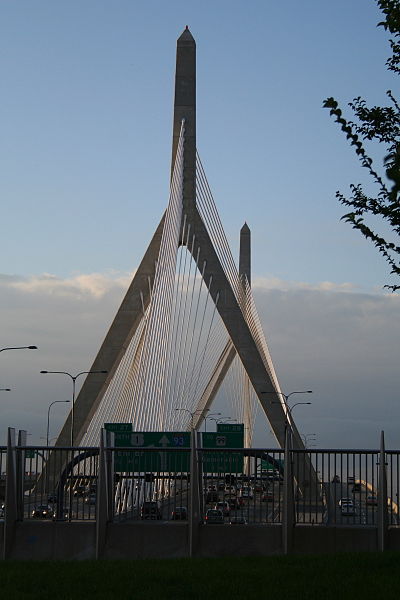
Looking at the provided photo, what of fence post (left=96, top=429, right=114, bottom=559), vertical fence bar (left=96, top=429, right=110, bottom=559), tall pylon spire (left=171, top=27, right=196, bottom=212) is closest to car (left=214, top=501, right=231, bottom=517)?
fence post (left=96, top=429, right=114, bottom=559)

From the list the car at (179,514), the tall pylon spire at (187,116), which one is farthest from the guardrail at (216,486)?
the tall pylon spire at (187,116)

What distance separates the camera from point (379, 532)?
45.1ft

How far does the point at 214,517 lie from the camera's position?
14.9 m

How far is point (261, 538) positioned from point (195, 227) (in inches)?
1227

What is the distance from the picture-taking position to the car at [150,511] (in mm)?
15086

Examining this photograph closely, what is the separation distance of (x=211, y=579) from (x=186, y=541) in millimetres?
4494

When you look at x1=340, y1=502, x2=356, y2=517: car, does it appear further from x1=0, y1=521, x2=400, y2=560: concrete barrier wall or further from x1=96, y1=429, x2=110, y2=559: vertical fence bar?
x1=96, y1=429, x2=110, y2=559: vertical fence bar

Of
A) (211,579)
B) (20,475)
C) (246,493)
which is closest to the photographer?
(211,579)

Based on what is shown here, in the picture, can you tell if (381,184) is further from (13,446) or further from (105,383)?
(105,383)

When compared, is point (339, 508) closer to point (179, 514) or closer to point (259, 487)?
point (259, 487)

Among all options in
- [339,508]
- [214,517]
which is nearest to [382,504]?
[339,508]

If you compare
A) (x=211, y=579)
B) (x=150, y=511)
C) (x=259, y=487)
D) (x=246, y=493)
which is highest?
(x=259, y=487)

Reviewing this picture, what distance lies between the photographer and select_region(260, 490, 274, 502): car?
15074 millimetres

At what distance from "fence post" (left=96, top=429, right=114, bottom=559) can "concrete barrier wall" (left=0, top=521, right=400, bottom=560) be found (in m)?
0.15
